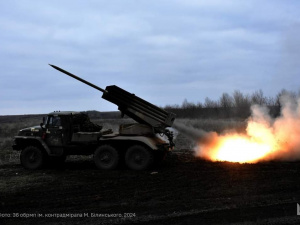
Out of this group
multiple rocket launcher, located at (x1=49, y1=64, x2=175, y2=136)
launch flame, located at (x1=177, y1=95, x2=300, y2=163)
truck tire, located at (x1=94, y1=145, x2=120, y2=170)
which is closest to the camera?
truck tire, located at (x1=94, y1=145, x2=120, y2=170)

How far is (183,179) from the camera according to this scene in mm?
13336

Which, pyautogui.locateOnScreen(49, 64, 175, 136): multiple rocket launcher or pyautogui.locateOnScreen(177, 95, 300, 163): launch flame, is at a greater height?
pyautogui.locateOnScreen(49, 64, 175, 136): multiple rocket launcher

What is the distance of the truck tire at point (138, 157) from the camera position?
15620 millimetres

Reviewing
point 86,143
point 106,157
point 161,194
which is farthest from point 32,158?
point 161,194

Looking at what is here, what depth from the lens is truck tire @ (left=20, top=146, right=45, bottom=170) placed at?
16875mm

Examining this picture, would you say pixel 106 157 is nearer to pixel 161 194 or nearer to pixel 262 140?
pixel 161 194

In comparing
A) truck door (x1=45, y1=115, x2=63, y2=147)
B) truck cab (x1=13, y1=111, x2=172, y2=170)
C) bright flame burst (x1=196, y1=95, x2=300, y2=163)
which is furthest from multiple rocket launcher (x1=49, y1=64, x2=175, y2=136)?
bright flame burst (x1=196, y1=95, x2=300, y2=163)

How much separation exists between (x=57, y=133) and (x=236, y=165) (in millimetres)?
7428

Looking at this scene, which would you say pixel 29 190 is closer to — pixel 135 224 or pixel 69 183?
pixel 69 183

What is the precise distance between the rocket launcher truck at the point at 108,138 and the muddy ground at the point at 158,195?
588mm

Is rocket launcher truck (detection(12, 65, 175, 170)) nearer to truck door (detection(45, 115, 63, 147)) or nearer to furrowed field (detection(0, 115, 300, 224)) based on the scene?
truck door (detection(45, 115, 63, 147))

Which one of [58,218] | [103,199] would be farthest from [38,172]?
[58,218]

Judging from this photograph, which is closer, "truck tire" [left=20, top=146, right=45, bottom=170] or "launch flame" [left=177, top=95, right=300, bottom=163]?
"truck tire" [left=20, top=146, right=45, bottom=170]

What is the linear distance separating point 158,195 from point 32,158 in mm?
7751
